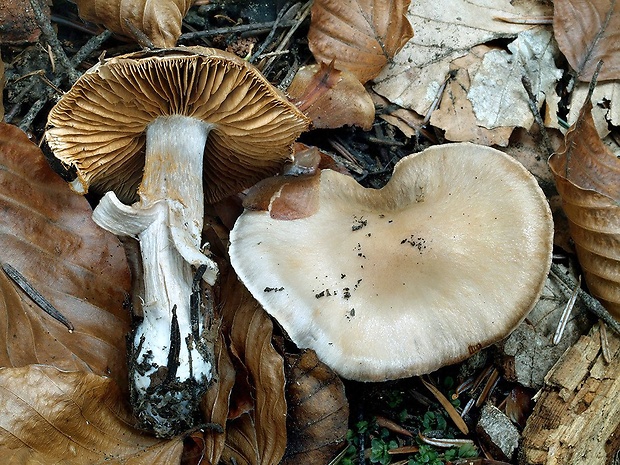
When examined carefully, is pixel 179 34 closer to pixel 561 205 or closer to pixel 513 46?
pixel 513 46

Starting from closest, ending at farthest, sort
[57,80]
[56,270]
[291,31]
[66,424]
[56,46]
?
[66,424] → [56,270] → [56,46] → [57,80] → [291,31]

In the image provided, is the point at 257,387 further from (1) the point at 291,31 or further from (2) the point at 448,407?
(1) the point at 291,31

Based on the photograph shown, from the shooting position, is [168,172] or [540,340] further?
[540,340]

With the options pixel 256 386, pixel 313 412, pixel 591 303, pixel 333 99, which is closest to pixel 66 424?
pixel 256 386

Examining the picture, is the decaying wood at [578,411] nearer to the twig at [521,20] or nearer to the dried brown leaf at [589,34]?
the dried brown leaf at [589,34]

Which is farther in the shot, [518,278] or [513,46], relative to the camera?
[513,46]

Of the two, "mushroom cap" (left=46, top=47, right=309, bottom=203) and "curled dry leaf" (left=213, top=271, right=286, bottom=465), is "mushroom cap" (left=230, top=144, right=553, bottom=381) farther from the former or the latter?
"mushroom cap" (left=46, top=47, right=309, bottom=203)

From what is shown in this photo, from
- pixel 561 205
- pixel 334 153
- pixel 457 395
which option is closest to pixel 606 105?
pixel 561 205
